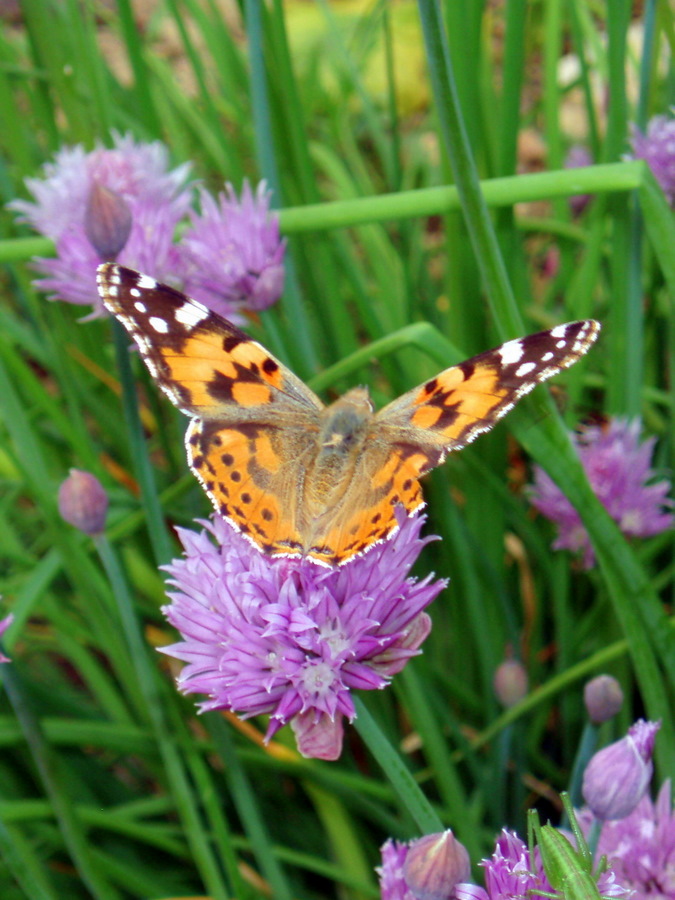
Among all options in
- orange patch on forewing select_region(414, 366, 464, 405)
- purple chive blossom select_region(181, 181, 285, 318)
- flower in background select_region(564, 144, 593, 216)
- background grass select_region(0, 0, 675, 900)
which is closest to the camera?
orange patch on forewing select_region(414, 366, 464, 405)

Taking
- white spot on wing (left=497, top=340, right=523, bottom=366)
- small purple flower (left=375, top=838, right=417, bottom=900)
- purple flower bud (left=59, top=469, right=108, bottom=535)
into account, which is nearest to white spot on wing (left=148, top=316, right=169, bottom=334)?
purple flower bud (left=59, top=469, right=108, bottom=535)

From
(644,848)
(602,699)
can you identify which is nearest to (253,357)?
(602,699)

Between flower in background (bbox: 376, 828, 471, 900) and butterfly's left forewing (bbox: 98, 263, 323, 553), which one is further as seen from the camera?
butterfly's left forewing (bbox: 98, 263, 323, 553)

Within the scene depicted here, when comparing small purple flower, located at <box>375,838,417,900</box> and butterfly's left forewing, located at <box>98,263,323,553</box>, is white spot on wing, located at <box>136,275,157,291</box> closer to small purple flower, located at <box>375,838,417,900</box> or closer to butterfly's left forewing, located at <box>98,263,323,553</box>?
butterfly's left forewing, located at <box>98,263,323,553</box>

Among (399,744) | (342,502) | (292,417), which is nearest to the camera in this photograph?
(342,502)

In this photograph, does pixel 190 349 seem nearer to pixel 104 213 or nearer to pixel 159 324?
pixel 159 324

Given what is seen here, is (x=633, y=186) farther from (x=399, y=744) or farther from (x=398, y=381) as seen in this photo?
(x=399, y=744)

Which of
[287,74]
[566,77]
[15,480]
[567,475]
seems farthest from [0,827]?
[566,77]
